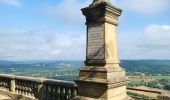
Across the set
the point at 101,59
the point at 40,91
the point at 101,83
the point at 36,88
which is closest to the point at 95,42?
the point at 101,59

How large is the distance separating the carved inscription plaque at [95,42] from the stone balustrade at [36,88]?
155cm

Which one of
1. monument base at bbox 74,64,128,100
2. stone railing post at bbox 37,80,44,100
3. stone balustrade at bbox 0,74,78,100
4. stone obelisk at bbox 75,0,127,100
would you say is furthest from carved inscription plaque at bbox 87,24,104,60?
stone railing post at bbox 37,80,44,100

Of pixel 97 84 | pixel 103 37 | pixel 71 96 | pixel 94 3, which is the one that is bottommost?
pixel 71 96

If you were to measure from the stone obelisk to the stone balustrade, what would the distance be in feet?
3.60

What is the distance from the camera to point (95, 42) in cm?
777

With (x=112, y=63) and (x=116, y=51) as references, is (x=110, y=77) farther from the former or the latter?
(x=116, y=51)

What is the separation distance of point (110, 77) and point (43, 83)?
3996 millimetres

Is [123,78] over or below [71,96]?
over

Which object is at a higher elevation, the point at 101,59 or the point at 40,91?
the point at 101,59

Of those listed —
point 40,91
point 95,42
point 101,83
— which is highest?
point 95,42

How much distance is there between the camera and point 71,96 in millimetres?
8859

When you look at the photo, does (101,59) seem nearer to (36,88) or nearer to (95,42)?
(95,42)

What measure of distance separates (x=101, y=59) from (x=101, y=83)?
784 mm

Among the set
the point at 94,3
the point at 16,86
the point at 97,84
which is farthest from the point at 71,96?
the point at 16,86
